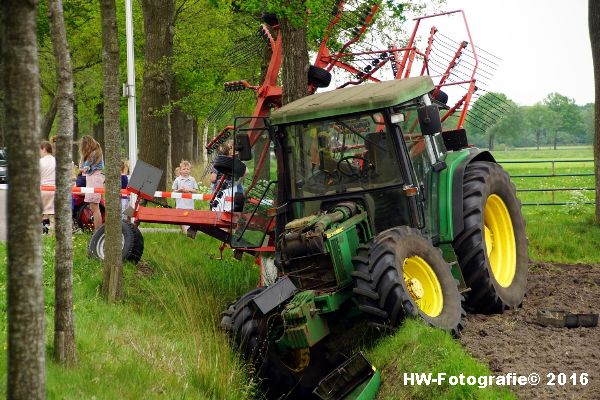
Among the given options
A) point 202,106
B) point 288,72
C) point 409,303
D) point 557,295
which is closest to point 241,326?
point 409,303

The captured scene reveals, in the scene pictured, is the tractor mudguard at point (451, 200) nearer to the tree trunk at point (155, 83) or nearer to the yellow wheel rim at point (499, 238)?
the yellow wheel rim at point (499, 238)

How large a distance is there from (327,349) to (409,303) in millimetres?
1185

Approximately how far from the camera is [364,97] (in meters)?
10.1

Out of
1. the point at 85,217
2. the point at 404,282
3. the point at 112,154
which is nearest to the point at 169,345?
the point at 404,282

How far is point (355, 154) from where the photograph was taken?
10.2 m

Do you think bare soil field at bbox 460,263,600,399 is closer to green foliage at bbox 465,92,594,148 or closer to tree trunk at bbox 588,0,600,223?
tree trunk at bbox 588,0,600,223

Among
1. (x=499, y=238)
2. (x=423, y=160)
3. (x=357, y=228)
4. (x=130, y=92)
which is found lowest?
(x=499, y=238)

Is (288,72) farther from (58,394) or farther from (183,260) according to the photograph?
(58,394)

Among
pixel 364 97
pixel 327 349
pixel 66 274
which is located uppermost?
pixel 364 97

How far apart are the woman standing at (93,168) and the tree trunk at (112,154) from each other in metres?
4.31

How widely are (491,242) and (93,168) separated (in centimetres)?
669

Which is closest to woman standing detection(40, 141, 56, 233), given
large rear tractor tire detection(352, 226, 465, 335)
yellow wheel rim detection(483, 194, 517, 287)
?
yellow wheel rim detection(483, 194, 517, 287)

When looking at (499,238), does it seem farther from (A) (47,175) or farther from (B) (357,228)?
(A) (47,175)

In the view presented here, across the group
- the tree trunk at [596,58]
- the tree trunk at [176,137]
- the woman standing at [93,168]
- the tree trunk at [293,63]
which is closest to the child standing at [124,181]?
the woman standing at [93,168]
